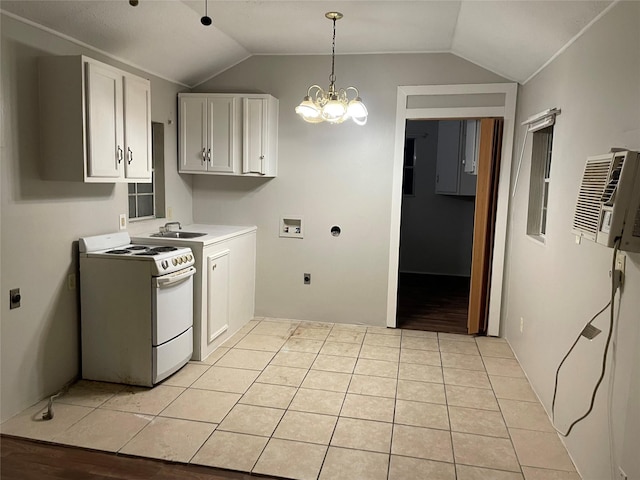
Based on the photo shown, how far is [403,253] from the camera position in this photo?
7.77 metres

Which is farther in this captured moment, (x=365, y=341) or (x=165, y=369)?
Answer: (x=365, y=341)

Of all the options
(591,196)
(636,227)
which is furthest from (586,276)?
(636,227)

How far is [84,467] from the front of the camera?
99.0 inches

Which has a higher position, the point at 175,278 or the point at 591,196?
the point at 591,196

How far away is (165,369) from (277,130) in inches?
102

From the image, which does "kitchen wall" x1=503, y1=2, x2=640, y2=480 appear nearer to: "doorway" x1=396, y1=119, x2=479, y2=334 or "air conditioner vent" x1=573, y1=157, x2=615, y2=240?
"air conditioner vent" x1=573, y1=157, x2=615, y2=240

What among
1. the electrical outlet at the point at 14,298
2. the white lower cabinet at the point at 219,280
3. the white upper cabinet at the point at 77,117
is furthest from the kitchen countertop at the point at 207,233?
the electrical outlet at the point at 14,298

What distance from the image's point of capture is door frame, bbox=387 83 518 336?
4508mm

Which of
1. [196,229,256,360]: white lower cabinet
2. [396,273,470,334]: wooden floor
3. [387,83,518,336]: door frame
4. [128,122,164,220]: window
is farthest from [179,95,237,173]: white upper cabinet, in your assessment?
[396,273,470,334]: wooden floor

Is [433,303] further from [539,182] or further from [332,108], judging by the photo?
[332,108]

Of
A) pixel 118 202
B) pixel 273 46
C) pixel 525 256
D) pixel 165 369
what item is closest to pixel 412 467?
pixel 165 369

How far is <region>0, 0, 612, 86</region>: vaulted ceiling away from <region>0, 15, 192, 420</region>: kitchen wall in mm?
269

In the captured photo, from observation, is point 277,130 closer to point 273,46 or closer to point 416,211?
point 273,46

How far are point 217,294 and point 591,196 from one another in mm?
2990
